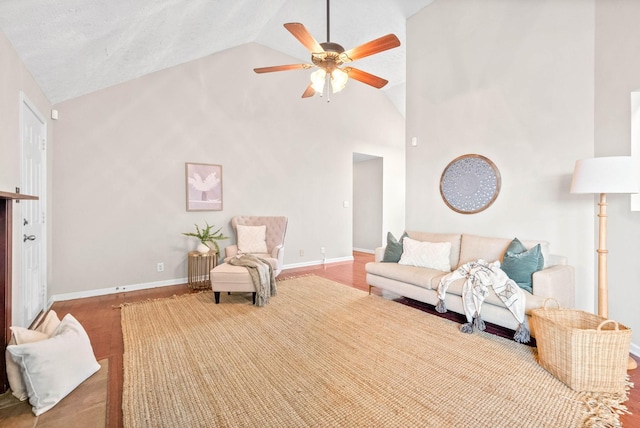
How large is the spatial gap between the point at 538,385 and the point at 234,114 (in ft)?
16.0

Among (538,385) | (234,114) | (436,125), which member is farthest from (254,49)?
(538,385)

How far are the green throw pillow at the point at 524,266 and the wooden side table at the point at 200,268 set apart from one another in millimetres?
3561

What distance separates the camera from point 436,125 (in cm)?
399

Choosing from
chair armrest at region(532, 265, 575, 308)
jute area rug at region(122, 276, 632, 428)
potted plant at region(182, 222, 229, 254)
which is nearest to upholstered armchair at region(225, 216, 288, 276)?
potted plant at region(182, 222, 229, 254)

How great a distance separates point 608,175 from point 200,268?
14.5ft

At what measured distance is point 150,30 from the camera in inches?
113

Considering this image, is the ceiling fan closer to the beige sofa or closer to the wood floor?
the beige sofa

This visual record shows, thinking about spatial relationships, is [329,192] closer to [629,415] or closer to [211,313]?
[211,313]

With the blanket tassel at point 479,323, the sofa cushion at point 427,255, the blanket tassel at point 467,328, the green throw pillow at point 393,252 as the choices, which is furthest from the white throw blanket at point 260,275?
the blanket tassel at point 479,323

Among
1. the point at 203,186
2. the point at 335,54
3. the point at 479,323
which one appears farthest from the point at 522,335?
the point at 203,186

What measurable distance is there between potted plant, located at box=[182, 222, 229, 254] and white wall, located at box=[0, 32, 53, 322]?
1800 mm

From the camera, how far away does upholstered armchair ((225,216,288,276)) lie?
4340mm

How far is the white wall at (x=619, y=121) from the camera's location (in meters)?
2.34

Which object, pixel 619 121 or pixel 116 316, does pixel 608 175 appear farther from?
pixel 116 316
